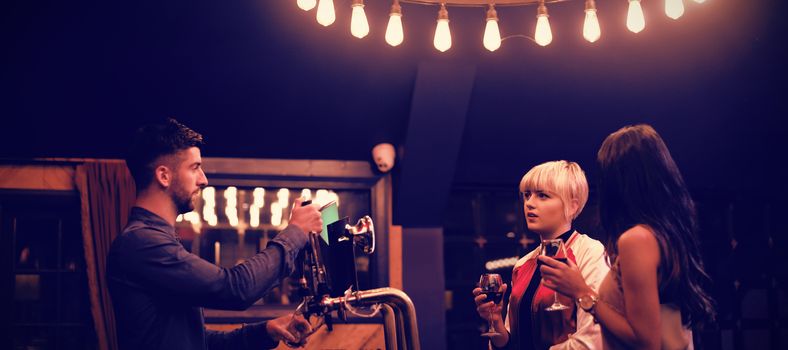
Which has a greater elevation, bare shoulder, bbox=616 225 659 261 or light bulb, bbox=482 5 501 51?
light bulb, bbox=482 5 501 51

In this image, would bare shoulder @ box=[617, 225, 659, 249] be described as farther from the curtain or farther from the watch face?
the curtain

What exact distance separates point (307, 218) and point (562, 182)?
1101 mm

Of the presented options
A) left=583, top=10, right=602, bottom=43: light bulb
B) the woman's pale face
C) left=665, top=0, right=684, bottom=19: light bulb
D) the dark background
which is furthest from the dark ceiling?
the woman's pale face

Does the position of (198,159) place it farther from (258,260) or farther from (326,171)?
(326,171)

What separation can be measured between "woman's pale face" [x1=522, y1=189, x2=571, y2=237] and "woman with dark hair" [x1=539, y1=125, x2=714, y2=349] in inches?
25.8

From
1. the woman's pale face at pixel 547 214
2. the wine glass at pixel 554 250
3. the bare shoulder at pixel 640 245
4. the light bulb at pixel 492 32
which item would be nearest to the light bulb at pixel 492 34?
the light bulb at pixel 492 32

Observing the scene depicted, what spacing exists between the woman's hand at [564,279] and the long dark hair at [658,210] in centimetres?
13

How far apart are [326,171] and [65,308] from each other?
1.94 metres

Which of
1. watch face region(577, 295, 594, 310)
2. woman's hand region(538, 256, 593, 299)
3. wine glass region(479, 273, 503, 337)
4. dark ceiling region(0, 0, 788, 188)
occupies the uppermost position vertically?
dark ceiling region(0, 0, 788, 188)

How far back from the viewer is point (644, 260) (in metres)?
1.94

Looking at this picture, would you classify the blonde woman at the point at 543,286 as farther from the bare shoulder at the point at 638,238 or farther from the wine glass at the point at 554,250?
the bare shoulder at the point at 638,238

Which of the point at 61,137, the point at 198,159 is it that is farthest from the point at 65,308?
the point at 198,159

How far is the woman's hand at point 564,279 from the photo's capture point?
206 centimetres

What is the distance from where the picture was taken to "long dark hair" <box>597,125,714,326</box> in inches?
78.4
